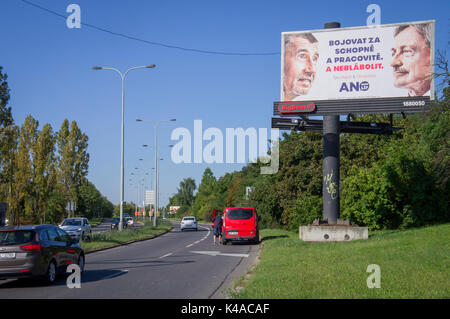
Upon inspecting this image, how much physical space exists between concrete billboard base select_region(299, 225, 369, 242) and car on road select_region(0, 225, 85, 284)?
12.1 metres

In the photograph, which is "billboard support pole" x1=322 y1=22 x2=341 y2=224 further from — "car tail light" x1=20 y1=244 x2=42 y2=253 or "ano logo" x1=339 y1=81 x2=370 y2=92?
"car tail light" x1=20 y1=244 x2=42 y2=253

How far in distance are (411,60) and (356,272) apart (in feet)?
46.1

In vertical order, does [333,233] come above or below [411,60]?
below

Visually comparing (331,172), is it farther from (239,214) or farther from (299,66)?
(239,214)

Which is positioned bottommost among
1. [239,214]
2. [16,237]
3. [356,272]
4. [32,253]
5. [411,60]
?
[356,272]

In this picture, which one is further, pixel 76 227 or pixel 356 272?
pixel 76 227

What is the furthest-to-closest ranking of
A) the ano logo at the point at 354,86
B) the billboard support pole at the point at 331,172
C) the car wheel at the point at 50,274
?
1. the billboard support pole at the point at 331,172
2. the ano logo at the point at 354,86
3. the car wheel at the point at 50,274

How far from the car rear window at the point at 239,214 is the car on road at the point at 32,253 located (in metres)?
14.3

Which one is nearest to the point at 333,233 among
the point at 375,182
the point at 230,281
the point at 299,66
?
the point at 375,182

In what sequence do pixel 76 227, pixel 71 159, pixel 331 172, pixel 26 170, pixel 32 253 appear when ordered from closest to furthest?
pixel 32 253 < pixel 331 172 < pixel 76 227 < pixel 26 170 < pixel 71 159

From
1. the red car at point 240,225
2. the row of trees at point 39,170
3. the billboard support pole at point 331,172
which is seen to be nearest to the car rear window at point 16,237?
the billboard support pole at point 331,172

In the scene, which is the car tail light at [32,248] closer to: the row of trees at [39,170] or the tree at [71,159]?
the row of trees at [39,170]

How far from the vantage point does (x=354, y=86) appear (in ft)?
76.2

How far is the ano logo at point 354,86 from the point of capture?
2308cm
